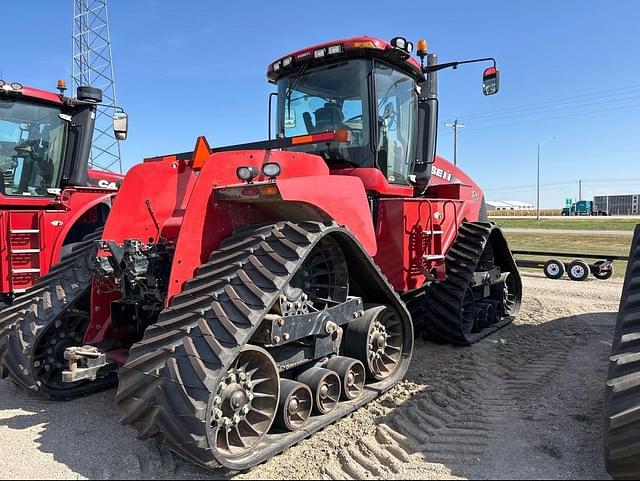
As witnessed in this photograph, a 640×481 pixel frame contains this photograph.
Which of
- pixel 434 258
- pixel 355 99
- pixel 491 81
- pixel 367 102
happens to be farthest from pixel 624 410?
pixel 491 81

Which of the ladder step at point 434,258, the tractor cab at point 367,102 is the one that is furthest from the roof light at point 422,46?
the ladder step at point 434,258

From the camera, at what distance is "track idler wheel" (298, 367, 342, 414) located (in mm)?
3676

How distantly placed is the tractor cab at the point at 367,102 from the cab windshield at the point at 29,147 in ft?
10.7

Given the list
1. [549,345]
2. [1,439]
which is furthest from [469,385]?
[1,439]

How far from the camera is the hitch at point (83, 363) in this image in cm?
333

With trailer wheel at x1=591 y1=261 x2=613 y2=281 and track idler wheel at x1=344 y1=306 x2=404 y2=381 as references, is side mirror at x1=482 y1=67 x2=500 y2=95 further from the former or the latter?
trailer wheel at x1=591 y1=261 x2=613 y2=281

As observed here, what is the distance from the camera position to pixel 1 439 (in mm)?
3572


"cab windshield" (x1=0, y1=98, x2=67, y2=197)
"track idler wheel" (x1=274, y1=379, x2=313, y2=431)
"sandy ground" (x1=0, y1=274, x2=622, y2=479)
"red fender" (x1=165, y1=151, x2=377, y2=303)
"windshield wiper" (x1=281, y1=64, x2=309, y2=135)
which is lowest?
"sandy ground" (x1=0, y1=274, x2=622, y2=479)

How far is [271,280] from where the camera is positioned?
319cm

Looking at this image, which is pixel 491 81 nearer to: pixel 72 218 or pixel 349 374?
pixel 349 374

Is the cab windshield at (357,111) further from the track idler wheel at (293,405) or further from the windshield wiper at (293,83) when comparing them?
the track idler wheel at (293,405)

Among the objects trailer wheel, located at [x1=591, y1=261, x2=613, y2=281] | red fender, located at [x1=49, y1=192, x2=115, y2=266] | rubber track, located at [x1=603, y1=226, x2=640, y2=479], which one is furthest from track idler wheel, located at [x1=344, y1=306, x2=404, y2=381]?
trailer wheel, located at [x1=591, y1=261, x2=613, y2=281]

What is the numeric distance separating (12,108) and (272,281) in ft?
17.6

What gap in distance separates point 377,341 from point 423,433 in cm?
96
